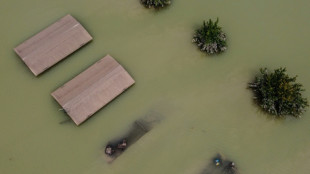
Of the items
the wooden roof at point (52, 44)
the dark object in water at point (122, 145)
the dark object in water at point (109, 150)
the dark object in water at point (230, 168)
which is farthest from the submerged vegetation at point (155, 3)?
the dark object in water at point (230, 168)

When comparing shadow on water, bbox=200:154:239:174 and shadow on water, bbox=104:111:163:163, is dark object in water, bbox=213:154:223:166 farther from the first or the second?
shadow on water, bbox=104:111:163:163

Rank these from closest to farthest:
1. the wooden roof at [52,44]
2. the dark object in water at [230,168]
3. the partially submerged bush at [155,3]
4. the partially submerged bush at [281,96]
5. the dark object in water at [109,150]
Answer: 1. the dark object in water at [109,150]
2. the dark object in water at [230,168]
3. the partially submerged bush at [281,96]
4. the wooden roof at [52,44]
5. the partially submerged bush at [155,3]

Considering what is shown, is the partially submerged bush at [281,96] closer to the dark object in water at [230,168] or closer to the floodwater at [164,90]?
the floodwater at [164,90]

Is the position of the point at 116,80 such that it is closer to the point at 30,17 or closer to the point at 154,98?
the point at 154,98

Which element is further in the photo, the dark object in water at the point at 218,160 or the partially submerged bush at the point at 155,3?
the partially submerged bush at the point at 155,3

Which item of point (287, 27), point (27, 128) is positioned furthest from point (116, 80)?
point (287, 27)

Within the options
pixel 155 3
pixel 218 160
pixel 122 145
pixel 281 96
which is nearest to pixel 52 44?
pixel 155 3
